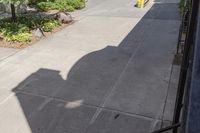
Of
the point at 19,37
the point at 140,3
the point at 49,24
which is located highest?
the point at 140,3

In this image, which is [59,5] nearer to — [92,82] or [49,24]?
[49,24]

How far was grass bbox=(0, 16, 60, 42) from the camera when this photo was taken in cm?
959

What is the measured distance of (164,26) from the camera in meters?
11.6

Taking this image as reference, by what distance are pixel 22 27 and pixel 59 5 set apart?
5.31 meters

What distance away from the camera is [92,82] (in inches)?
253

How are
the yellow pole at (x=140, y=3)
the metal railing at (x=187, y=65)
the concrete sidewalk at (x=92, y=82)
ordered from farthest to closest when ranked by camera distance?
the yellow pole at (x=140, y=3) < the concrete sidewalk at (x=92, y=82) < the metal railing at (x=187, y=65)

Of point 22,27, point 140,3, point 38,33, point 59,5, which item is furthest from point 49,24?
point 140,3

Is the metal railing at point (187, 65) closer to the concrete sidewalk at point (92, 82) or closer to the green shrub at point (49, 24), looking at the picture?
the concrete sidewalk at point (92, 82)

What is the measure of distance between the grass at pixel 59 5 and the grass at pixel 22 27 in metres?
3.13

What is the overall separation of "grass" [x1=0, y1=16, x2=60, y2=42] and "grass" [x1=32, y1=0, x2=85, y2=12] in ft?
10.3

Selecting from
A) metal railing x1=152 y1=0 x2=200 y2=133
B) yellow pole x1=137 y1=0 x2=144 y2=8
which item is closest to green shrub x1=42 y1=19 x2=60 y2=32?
yellow pole x1=137 y1=0 x2=144 y2=8

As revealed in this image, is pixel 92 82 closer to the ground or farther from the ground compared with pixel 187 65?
closer to the ground

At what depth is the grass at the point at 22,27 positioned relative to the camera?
9.59 m

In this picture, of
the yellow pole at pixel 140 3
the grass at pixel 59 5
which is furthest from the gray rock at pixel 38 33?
the yellow pole at pixel 140 3
